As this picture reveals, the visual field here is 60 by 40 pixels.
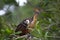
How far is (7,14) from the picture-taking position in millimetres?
4730

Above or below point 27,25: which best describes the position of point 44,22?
above

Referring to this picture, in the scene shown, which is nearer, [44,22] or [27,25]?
[27,25]

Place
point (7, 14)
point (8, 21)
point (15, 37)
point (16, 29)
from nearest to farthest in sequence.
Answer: point (15, 37) → point (16, 29) → point (8, 21) → point (7, 14)

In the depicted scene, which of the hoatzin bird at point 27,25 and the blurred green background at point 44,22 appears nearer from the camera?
the blurred green background at point 44,22

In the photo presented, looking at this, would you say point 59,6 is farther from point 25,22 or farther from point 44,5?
point 25,22

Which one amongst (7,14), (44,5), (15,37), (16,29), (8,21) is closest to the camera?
(15,37)

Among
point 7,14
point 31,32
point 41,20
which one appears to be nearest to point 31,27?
point 31,32

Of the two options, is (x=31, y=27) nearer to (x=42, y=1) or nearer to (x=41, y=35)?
(x=41, y=35)

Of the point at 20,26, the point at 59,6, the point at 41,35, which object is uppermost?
the point at 59,6

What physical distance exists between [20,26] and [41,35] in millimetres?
385

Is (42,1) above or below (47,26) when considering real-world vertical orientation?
above

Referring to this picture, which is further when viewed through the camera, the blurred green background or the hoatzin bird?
the hoatzin bird

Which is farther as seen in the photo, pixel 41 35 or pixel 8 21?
pixel 8 21

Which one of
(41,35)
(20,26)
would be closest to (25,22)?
(20,26)
